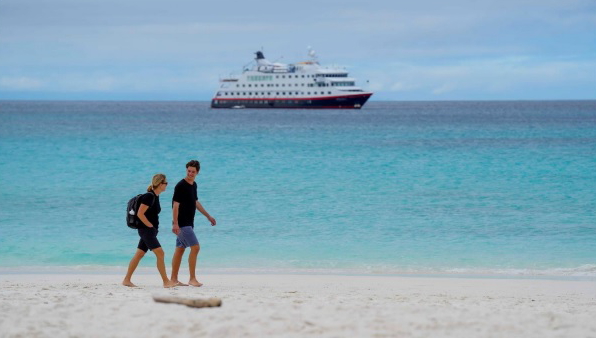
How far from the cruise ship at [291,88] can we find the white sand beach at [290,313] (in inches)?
3284

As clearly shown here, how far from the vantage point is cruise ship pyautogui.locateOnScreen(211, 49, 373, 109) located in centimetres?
9075

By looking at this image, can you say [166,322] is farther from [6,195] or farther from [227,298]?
[6,195]

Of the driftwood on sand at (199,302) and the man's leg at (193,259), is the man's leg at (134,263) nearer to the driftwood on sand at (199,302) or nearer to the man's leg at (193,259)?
the man's leg at (193,259)

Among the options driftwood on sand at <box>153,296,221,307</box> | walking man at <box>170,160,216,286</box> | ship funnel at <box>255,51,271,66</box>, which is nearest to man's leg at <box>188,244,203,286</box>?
walking man at <box>170,160,216,286</box>

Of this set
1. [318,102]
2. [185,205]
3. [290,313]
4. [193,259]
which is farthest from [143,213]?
[318,102]

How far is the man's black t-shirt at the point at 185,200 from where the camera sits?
7.18 meters

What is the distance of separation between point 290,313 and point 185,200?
6.14 ft

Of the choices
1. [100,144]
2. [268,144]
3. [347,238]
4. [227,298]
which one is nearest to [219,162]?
[268,144]

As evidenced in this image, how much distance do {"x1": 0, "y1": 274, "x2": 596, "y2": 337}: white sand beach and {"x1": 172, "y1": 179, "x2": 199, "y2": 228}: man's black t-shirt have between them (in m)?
0.65

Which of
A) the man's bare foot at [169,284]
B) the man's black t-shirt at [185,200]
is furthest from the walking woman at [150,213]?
the man's bare foot at [169,284]

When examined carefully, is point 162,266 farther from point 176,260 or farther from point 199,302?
point 199,302

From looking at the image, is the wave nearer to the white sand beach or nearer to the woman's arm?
the white sand beach

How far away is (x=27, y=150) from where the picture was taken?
33.9m

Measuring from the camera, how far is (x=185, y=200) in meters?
7.22
